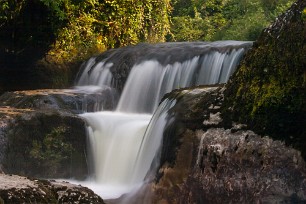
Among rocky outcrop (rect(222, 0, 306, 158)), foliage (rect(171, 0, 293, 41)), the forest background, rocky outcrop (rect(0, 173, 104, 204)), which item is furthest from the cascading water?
foliage (rect(171, 0, 293, 41))

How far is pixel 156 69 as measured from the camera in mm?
10125

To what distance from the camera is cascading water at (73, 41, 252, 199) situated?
22.8 feet

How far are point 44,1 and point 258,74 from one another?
6.41 metres

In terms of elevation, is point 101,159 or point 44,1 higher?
point 44,1

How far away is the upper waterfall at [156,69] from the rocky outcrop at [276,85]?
3.70 metres

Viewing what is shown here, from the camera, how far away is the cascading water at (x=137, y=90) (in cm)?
696

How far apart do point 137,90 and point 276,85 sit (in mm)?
5399

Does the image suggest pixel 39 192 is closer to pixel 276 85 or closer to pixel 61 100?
pixel 276 85

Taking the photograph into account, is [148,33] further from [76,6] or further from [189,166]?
[189,166]

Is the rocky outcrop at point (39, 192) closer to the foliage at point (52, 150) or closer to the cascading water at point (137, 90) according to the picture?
the cascading water at point (137, 90)

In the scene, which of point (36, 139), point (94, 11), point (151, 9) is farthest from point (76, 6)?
point (36, 139)

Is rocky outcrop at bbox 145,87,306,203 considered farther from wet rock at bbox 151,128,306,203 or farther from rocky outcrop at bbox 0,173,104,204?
rocky outcrop at bbox 0,173,104,204

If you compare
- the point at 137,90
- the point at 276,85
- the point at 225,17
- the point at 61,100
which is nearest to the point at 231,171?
the point at 276,85

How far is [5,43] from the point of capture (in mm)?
11039
